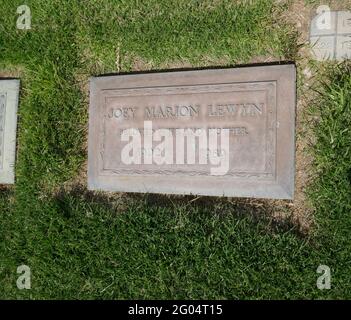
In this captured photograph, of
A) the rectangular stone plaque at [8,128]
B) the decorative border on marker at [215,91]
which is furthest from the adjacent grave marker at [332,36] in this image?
the rectangular stone plaque at [8,128]

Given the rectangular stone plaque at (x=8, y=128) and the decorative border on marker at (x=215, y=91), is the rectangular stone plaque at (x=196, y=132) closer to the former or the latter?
the decorative border on marker at (x=215, y=91)

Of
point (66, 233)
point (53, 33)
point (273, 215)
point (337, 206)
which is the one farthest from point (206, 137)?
point (53, 33)

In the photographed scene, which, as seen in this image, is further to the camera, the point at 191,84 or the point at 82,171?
the point at 82,171

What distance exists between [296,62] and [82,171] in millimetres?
1668

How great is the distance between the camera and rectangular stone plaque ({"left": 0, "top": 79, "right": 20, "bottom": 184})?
338 centimetres

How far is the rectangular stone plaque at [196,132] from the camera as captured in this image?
278cm

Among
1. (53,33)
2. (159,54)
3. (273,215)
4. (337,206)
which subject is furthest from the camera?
(53,33)

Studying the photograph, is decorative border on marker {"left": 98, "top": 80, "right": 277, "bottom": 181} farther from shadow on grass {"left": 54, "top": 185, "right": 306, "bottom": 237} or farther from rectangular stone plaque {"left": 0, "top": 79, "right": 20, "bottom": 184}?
rectangular stone plaque {"left": 0, "top": 79, "right": 20, "bottom": 184}

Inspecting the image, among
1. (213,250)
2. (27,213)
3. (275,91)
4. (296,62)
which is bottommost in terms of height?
(213,250)

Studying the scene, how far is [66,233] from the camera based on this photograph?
314cm

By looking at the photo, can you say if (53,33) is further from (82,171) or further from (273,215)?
(273,215)

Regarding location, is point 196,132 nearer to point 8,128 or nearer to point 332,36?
point 332,36

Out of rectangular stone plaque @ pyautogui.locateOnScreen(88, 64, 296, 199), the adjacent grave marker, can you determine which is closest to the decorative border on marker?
rectangular stone plaque @ pyautogui.locateOnScreen(88, 64, 296, 199)
